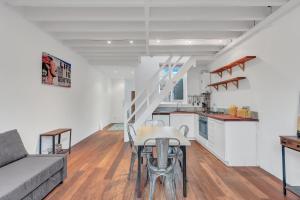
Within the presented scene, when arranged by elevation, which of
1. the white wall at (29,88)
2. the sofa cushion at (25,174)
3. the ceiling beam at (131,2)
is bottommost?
the sofa cushion at (25,174)

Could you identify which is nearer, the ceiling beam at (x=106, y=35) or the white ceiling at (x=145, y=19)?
the white ceiling at (x=145, y=19)

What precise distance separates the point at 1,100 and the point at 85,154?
7.95 feet

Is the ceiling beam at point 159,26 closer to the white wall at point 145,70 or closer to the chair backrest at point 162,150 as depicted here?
the chair backrest at point 162,150

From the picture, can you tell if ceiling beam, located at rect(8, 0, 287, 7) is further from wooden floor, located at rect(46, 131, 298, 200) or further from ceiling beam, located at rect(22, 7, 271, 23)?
wooden floor, located at rect(46, 131, 298, 200)

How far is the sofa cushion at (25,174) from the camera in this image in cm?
200

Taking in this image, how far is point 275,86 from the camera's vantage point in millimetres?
3346

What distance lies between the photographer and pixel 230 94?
512 centimetres

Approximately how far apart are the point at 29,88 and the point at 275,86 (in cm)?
457

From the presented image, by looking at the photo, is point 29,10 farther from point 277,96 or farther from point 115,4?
point 277,96

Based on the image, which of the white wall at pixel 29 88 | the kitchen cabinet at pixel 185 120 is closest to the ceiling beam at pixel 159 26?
the white wall at pixel 29 88

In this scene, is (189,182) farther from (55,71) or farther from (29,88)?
(55,71)

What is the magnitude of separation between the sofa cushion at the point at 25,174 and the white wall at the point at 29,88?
0.79 m

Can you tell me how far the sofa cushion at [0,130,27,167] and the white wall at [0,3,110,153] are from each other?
0.89ft

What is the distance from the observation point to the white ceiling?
295cm
